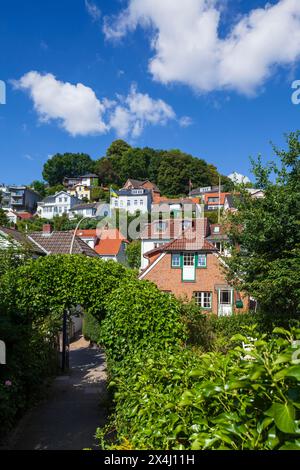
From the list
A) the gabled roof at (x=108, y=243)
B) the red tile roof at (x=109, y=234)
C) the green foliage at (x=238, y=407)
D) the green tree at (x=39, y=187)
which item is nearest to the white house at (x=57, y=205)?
the green tree at (x=39, y=187)

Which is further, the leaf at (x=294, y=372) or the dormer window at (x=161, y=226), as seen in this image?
the dormer window at (x=161, y=226)

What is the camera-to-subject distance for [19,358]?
8.26 m

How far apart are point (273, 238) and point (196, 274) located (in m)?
9.46

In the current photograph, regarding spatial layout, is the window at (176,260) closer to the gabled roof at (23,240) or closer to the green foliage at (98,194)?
the gabled roof at (23,240)

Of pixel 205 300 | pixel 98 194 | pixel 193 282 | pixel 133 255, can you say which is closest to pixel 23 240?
pixel 193 282

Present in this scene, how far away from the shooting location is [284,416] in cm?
170

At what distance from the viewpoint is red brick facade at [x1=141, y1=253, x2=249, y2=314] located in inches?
885

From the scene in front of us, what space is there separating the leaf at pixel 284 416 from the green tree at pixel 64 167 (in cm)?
12654

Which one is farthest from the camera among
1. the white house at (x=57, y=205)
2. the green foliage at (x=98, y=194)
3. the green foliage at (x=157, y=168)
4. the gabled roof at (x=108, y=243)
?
the green foliage at (x=98, y=194)

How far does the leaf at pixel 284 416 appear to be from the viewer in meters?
1.66

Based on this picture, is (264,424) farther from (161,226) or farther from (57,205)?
(57,205)
